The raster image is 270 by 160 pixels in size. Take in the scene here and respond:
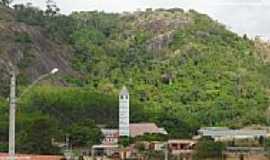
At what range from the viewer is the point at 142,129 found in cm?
6850

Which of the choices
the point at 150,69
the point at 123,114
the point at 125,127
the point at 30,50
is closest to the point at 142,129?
the point at 125,127

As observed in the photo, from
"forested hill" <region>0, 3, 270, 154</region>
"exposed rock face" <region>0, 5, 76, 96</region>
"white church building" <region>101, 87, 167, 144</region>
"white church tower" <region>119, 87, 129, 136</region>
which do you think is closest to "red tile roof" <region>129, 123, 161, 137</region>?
"white church building" <region>101, 87, 167, 144</region>

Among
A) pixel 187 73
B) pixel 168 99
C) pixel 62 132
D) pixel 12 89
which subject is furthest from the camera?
pixel 187 73

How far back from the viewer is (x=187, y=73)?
9294 centimetres

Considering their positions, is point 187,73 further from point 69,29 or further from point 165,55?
point 69,29

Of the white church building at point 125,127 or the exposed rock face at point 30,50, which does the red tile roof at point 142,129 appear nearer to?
the white church building at point 125,127

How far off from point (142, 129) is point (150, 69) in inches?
1063

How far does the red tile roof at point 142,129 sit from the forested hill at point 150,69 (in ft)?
5.48

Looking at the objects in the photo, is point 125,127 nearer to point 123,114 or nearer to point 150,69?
point 123,114

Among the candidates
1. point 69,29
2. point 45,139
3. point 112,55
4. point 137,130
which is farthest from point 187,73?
point 45,139

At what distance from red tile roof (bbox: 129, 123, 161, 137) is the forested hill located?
1669mm

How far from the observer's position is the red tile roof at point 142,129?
67.0 meters

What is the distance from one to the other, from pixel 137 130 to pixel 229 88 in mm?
21273

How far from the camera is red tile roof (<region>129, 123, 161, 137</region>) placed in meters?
67.0
